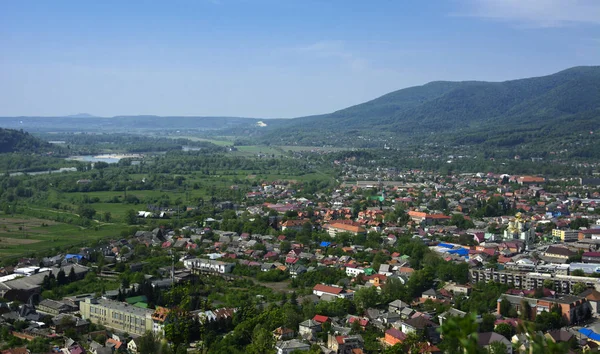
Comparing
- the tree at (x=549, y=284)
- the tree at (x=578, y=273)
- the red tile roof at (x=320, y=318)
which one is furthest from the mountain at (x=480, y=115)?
the red tile roof at (x=320, y=318)

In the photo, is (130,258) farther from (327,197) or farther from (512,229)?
(327,197)

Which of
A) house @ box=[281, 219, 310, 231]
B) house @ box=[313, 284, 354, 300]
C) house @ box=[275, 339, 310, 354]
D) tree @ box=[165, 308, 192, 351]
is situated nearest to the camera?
tree @ box=[165, 308, 192, 351]

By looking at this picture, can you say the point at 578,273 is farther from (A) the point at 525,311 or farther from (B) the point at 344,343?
(B) the point at 344,343

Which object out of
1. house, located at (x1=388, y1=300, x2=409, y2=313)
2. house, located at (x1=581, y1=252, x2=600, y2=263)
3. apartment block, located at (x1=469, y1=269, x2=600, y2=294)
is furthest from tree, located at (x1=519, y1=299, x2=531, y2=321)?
house, located at (x1=581, y1=252, x2=600, y2=263)

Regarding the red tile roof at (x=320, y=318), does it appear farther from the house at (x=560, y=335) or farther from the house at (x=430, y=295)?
the house at (x=560, y=335)

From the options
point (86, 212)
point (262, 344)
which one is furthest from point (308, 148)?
point (262, 344)

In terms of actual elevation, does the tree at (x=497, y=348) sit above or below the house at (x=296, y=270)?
above

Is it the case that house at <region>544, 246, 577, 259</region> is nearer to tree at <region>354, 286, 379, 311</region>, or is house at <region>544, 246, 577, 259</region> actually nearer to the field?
tree at <region>354, 286, 379, 311</region>
